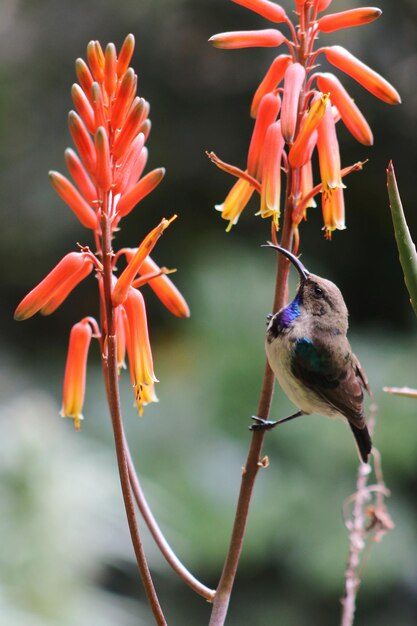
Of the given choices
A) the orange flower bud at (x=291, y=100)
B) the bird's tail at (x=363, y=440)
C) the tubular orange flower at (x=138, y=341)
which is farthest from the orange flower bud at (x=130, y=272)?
the bird's tail at (x=363, y=440)

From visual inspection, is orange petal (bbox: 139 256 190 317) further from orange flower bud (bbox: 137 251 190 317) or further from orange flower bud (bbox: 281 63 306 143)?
orange flower bud (bbox: 281 63 306 143)

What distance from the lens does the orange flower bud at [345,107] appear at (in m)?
1.68

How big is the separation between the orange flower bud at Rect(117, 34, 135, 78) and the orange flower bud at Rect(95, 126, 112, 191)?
0.16 meters

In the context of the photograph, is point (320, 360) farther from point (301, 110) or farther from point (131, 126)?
point (131, 126)

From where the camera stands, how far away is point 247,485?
1.43m

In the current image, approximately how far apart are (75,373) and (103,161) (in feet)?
1.93

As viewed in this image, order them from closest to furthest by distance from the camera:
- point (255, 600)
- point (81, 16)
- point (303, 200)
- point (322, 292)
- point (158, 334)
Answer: point (303, 200)
point (322, 292)
point (255, 600)
point (158, 334)
point (81, 16)

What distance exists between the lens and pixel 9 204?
755cm

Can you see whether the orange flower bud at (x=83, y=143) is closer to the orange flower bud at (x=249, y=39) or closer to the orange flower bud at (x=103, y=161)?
the orange flower bud at (x=103, y=161)

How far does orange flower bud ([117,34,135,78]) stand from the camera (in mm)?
1437

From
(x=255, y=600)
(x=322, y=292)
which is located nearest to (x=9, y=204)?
(x=255, y=600)

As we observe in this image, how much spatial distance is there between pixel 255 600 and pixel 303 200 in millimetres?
4721

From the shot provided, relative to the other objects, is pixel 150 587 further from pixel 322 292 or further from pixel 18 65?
pixel 18 65

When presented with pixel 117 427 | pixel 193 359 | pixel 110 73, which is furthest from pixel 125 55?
pixel 193 359
